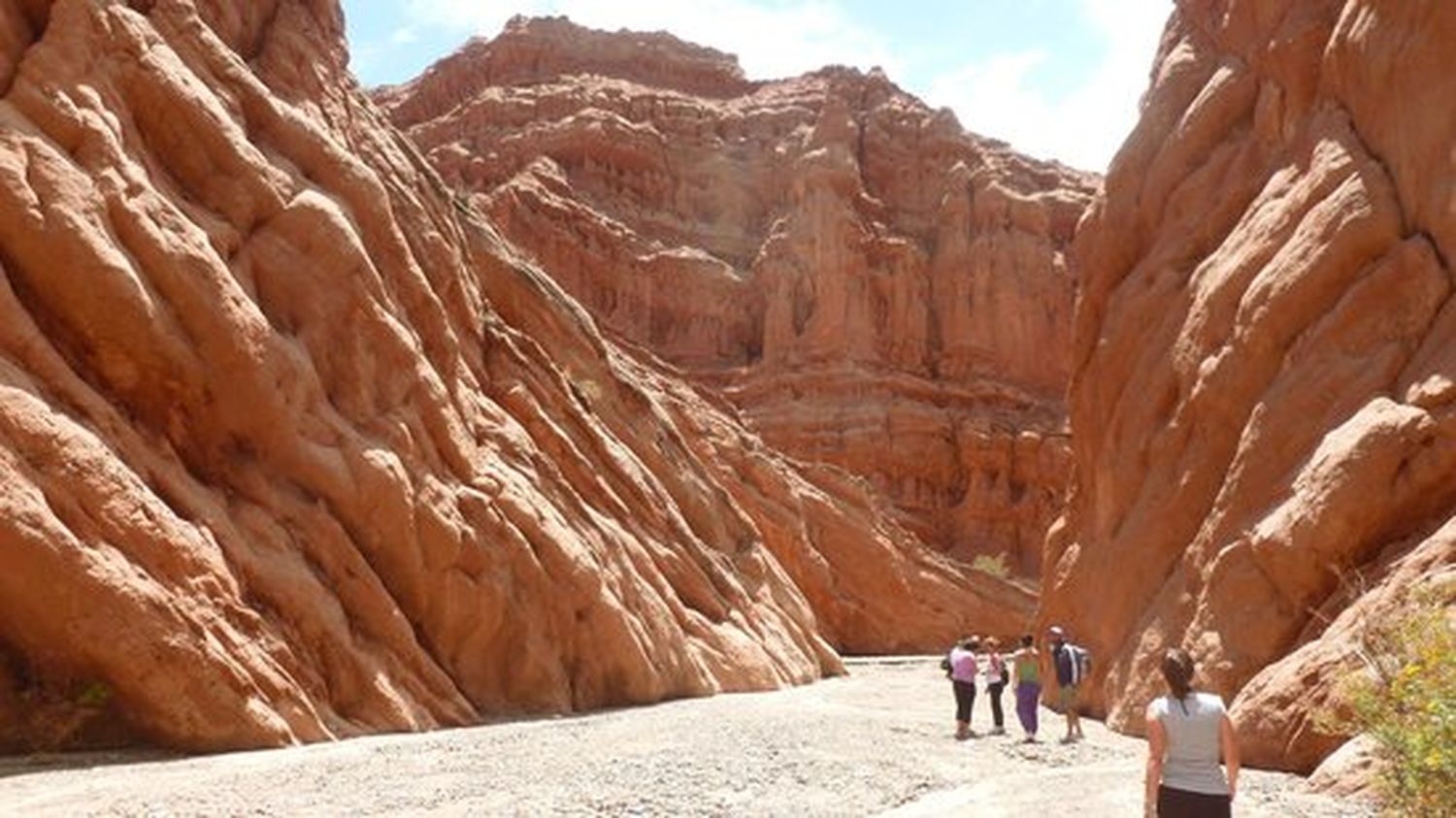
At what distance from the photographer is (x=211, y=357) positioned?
17.9m

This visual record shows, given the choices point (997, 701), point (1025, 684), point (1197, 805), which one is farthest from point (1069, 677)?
point (1197, 805)

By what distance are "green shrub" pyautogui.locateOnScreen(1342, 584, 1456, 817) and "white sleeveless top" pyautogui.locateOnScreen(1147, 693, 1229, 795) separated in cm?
110

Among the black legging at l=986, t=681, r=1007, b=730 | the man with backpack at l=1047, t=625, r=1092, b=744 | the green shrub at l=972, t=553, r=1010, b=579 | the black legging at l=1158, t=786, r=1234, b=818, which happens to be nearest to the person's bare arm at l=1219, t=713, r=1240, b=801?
the black legging at l=1158, t=786, r=1234, b=818

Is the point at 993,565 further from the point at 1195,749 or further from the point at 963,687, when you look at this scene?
the point at 1195,749

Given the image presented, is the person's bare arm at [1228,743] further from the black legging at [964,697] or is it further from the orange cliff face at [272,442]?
the black legging at [964,697]

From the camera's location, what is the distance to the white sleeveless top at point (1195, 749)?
22.8 ft

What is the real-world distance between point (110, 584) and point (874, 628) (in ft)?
135

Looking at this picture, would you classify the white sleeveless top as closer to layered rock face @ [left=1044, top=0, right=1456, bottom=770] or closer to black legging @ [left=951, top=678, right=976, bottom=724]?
layered rock face @ [left=1044, top=0, right=1456, bottom=770]

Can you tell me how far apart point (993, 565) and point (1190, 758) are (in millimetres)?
56020

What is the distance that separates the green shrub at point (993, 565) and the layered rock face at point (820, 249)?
1.66 metres

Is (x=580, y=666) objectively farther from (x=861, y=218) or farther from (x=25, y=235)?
(x=861, y=218)

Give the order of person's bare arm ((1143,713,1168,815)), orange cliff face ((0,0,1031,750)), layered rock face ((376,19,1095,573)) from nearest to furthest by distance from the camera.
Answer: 1. person's bare arm ((1143,713,1168,815))
2. orange cliff face ((0,0,1031,750))
3. layered rock face ((376,19,1095,573))

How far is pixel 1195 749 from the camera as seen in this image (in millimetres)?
6992

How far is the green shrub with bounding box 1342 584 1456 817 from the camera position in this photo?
7070 mm
